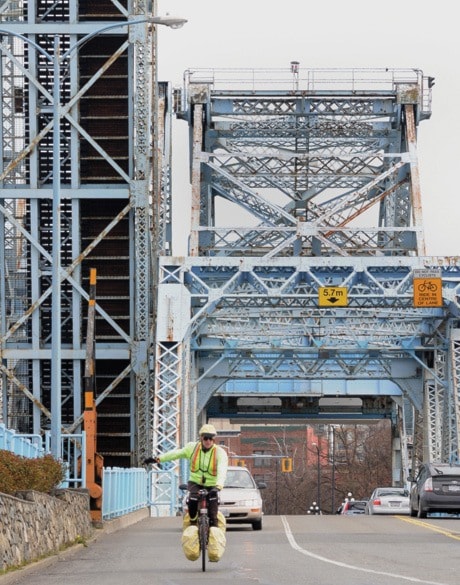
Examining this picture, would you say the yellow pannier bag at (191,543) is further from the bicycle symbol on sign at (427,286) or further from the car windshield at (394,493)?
the car windshield at (394,493)

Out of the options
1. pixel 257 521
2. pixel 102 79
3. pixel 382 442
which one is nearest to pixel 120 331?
pixel 102 79

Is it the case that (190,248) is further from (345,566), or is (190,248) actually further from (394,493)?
(345,566)

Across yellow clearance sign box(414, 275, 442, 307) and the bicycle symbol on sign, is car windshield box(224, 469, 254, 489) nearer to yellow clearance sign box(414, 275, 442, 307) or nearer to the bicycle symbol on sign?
yellow clearance sign box(414, 275, 442, 307)

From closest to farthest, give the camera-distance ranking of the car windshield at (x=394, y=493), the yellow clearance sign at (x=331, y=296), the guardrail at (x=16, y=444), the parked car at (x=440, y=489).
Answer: the guardrail at (x=16, y=444), the parked car at (x=440, y=489), the yellow clearance sign at (x=331, y=296), the car windshield at (x=394, y=493)

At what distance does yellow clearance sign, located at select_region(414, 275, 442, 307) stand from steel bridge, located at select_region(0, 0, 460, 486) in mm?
51

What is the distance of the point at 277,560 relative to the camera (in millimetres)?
17938

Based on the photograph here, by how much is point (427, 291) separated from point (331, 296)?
2.95 m

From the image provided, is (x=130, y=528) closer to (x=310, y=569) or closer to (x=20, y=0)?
(x=310, y=569)

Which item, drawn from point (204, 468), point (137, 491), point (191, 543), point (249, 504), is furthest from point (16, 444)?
point (137, 491)

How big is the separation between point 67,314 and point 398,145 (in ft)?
52.9

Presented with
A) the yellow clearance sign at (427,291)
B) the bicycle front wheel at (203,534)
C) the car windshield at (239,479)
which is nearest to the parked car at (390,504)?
the yellow clearance sign at (427,291)

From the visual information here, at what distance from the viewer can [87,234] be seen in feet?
145

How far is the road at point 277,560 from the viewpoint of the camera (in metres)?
15.1

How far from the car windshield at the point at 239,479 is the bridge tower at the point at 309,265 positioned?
15.9 m
